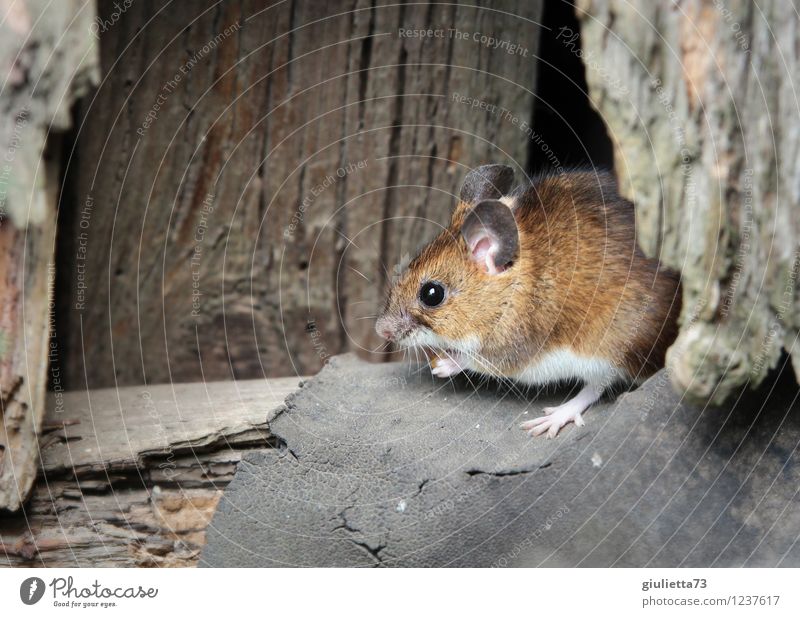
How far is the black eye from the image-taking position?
9.61 ft

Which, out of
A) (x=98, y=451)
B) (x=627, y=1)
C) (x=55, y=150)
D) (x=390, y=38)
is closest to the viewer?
(x=627, y=1)

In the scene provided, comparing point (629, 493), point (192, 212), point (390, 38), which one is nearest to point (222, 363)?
point (192, 212)

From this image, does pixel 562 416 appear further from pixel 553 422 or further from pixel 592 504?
pixel 592 504

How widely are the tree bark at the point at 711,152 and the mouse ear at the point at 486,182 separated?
35.8 inches

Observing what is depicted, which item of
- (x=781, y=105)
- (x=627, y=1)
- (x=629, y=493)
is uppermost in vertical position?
(x=627, y=1)

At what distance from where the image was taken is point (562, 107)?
428 cm

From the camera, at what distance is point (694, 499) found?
235cm

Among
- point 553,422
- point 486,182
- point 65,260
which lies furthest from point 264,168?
point 553,422

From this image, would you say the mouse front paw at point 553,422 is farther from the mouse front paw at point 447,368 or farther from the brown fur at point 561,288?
the mouse front paw at point 447,368

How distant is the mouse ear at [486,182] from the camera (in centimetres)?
305

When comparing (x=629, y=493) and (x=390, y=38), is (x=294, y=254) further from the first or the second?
(x=629, y=493)

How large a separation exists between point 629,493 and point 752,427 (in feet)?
1.29

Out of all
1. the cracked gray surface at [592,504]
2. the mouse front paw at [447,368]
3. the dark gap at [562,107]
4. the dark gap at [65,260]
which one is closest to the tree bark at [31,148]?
the cracked gray surface at [592,504]

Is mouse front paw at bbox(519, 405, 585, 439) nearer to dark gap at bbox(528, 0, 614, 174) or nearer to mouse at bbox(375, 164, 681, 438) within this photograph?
mouse at bbox(375, 164, 681, 438)
